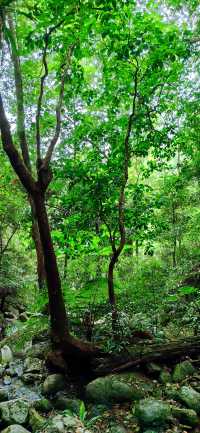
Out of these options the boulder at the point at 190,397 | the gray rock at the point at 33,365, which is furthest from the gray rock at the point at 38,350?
the boulder at the point at 190,397

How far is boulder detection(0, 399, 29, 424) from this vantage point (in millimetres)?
4594

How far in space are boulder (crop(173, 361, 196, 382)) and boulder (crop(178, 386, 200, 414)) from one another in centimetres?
50

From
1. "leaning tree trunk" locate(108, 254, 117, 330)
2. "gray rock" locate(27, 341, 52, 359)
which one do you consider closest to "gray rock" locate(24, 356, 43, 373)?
"gray rock" locate(27, 341, 52, 359)

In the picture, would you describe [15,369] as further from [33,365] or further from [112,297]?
[112,297]

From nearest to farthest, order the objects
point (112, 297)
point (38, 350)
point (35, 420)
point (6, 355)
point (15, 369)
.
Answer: point (35, 420) < point (112, 297) < point (15, 369) < point (38, 350) < point (6, 355)

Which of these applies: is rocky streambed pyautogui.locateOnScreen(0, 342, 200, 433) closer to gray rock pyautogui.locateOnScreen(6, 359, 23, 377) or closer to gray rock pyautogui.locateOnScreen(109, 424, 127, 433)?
gray rock pyautogui.locateOnScreen(109, 424, 127, 433)

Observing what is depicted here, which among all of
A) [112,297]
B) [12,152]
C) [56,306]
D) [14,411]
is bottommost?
[14,411]

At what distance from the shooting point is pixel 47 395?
5492mm

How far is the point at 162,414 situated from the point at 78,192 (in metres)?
3.55

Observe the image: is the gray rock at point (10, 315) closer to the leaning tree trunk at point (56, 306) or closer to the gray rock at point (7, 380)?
the gray rock at point (7, 380)

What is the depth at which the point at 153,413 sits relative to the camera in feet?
14.3

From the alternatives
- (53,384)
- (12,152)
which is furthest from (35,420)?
(12,152)

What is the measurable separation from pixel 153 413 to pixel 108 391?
939 millimetres

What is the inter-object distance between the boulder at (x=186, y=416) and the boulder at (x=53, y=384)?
1.94 m
